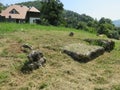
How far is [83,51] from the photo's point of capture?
10.7 m

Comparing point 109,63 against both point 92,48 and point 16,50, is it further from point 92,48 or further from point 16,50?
point 16,50

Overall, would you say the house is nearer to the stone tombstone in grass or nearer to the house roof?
the house roof

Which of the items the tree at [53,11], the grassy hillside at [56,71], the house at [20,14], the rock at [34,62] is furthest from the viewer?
the house at [20,14]

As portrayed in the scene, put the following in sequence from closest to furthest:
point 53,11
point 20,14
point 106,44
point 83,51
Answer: point 83,51 → point 106,44 → point 53,11 → point 20,14

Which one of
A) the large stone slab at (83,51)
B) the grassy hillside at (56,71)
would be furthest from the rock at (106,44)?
the large stone slab at (83,51)

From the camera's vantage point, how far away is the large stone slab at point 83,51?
1041 cm

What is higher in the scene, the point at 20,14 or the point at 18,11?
the point at 18,11

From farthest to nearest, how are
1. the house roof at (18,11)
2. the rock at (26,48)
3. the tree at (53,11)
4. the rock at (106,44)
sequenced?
the house roof at (18,11), the tree at (53,11), the rock at (106,44), the rock at (26,48)

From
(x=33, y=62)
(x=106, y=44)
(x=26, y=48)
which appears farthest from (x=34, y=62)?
(x=106, y=44)

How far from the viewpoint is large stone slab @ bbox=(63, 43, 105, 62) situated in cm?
1041

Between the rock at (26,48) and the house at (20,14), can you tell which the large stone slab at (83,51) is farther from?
the house at (20,14)

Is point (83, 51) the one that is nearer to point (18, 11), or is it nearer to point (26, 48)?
point (26, 48)

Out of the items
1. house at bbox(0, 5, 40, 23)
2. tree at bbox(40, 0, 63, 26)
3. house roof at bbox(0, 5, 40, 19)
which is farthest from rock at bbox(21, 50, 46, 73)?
house roof at bbox(0, 5, 40, 19)

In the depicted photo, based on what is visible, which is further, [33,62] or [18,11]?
[18,11]
